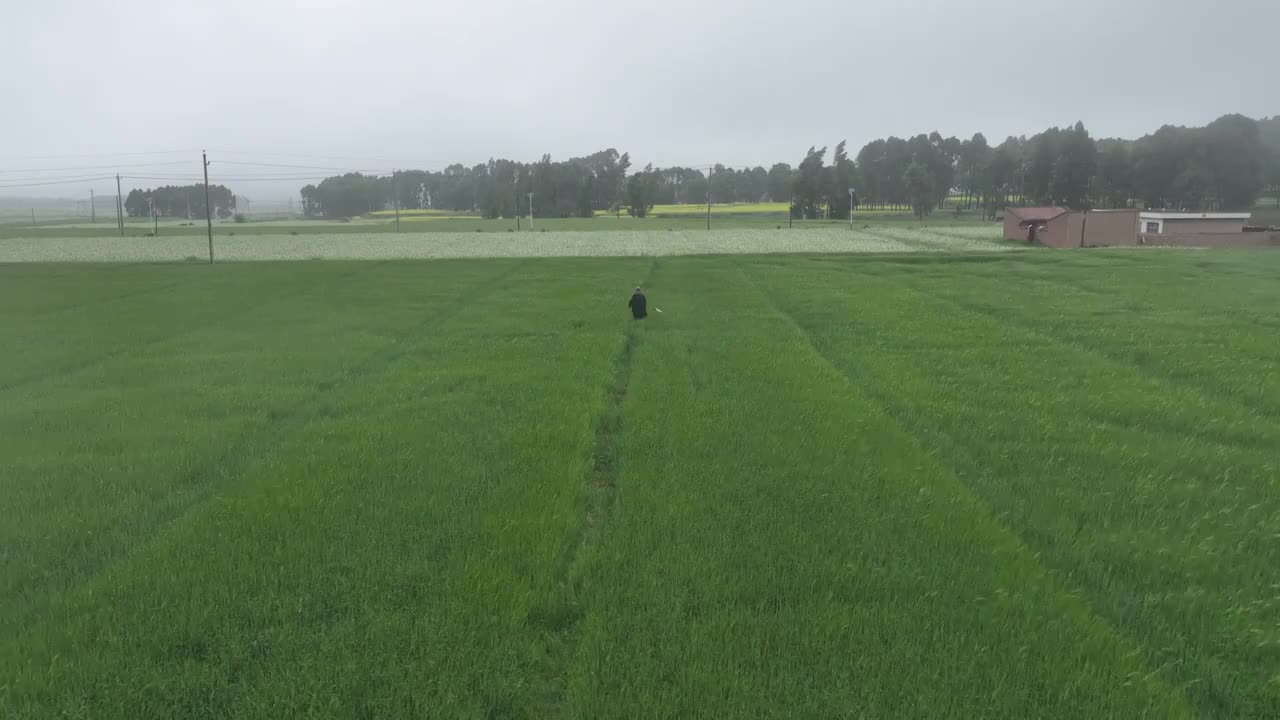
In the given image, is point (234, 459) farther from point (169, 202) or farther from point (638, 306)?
point (169, 202)

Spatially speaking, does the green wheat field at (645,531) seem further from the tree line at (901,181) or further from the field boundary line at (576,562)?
the tree line at (901,181)

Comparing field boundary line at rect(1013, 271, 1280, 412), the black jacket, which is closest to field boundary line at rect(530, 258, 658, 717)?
the black jacket

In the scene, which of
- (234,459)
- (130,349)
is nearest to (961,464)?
(234,459)

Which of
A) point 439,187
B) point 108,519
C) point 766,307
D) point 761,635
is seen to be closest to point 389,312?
point 766,307

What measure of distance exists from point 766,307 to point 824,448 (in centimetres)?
1137

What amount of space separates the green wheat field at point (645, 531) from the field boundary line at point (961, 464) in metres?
0.05

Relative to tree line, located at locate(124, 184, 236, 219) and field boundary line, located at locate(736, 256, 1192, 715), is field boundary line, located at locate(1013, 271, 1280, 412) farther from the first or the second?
tree line, located at locate(124, 184, 236, 219)

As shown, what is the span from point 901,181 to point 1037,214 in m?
61.0

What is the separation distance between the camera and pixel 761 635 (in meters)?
4.12

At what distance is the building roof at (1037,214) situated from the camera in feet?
150

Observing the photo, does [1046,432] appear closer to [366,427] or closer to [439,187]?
[366,427]

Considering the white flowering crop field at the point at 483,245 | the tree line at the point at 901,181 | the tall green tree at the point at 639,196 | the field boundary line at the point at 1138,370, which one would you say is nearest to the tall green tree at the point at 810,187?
the tree line at the point at 901,181

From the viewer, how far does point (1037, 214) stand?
154 feet

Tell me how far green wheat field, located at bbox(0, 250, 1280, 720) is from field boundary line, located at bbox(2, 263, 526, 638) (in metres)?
0.04
